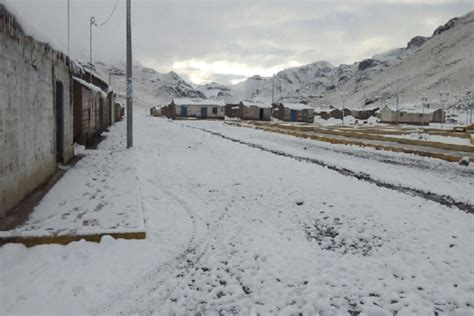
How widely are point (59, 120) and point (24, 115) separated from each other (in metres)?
4.12

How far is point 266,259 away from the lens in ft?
15.8

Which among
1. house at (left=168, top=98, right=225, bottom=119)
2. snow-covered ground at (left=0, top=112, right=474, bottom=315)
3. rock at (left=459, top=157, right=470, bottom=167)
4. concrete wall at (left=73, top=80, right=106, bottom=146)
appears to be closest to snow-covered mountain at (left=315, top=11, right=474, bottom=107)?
house at (left=168, top=98, right=225, bottom=119)

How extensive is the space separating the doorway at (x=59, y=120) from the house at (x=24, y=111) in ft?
2.09

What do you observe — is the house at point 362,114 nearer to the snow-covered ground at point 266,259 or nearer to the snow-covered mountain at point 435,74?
the snow-covered mountain at point 435,74

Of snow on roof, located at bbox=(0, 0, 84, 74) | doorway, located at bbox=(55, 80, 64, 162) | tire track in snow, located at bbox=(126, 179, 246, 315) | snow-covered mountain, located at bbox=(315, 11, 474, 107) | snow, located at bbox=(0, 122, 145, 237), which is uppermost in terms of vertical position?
snow-covered mountain, located at bbox=(315, 11, 474, 107)

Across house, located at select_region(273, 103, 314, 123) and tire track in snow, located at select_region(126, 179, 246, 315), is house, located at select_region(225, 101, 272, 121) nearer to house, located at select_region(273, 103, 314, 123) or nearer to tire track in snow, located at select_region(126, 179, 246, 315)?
house, located at select_region(273, 103, 314, 123)

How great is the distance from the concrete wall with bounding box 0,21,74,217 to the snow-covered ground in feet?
5.90

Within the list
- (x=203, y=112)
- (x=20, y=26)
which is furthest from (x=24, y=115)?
(x=203, y=112)

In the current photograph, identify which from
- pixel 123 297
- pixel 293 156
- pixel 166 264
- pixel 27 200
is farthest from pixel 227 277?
pixel 293 156

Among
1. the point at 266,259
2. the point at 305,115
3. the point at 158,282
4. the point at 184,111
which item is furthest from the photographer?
the point at 305,115

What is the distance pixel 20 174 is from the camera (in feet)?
20.4

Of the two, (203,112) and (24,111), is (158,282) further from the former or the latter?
(203,112)

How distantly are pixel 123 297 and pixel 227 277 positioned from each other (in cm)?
122

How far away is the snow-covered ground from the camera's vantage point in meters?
3.68
